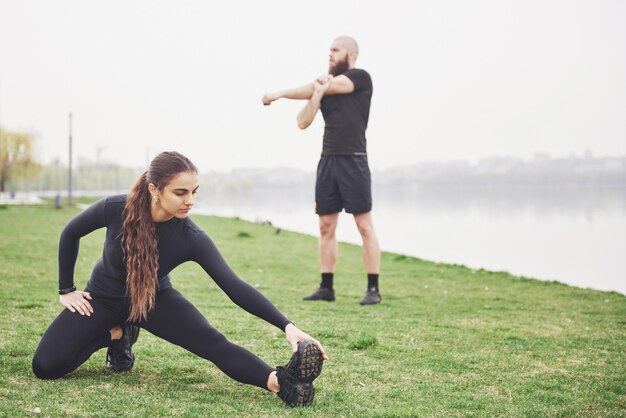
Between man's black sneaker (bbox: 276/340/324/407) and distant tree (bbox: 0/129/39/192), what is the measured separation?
58.9m

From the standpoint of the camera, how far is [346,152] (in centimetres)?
672

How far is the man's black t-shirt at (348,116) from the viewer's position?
671 centimetres

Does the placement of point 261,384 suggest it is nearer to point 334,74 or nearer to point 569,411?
point 569,411

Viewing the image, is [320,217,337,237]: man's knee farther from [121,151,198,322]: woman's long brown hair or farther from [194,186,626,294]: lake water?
[194,186,626,294]: lake water

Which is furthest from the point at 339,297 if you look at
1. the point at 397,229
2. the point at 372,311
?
the point at 397,229

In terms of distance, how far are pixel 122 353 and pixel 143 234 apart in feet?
2.75

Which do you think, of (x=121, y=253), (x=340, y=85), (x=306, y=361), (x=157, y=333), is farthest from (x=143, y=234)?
(x=340, y=85)

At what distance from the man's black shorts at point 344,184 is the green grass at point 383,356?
1.03m

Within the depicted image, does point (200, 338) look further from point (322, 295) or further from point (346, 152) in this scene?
point (346, 152)

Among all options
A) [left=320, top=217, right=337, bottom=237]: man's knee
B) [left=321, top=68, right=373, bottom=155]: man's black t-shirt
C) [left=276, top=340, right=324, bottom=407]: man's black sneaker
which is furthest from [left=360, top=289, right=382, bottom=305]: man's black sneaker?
[left=276, top=340, right=324, bottom=407]: man's black sneaker

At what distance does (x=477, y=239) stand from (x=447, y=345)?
23.7 m

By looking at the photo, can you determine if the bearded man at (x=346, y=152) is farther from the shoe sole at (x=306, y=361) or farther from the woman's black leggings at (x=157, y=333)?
the shoe sole at (x=306, y=361)

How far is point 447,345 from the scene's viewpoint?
489 cm

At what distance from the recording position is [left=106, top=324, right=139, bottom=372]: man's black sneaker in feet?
12.9
